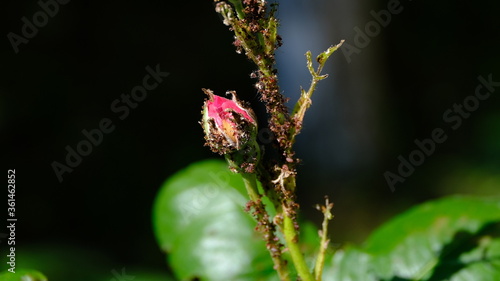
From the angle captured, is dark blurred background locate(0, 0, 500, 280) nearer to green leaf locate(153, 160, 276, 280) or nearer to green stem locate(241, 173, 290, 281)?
green leaf locate(153, 160, 276, 280)

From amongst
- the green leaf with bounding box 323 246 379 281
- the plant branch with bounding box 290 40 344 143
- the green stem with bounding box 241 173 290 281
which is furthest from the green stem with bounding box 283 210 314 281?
the green leaf with bounding box 323 246 379 281

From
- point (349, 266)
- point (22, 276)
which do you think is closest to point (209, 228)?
point (349, 266)

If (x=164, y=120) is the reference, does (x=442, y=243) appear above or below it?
below

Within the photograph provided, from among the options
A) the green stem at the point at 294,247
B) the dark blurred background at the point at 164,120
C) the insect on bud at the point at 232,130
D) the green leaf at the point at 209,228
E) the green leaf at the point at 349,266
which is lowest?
the green stem at the point at 294,247

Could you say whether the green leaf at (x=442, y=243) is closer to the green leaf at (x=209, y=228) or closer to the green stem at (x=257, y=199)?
the green leaf at (x=209, y=228)

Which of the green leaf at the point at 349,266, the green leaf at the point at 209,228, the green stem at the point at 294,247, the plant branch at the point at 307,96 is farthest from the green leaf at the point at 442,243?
the plant branch at the point at 307,96

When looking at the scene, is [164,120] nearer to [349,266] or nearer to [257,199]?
[349,266]

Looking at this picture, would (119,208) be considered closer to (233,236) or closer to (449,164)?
(233,236)
